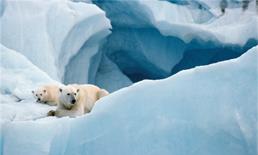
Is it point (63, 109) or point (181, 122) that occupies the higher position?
point (181, 122)

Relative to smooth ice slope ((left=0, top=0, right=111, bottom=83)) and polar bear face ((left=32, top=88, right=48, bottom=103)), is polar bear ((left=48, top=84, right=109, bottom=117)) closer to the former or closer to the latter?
polar bear face ((left=32, top=88, right=48, bottom=103))

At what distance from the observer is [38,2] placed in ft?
23.5

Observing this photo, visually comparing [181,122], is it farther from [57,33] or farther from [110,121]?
[57,33]

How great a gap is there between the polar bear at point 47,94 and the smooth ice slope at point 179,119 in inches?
60.3

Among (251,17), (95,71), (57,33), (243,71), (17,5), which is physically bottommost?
(95,71)

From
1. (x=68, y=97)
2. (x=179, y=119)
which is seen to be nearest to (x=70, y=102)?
(x=68, y=97)

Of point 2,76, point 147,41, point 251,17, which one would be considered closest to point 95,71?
point 147,41

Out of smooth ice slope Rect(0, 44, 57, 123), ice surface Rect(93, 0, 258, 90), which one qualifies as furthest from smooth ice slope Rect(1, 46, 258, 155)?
ice surface Rect(93, 0, 258, 90)

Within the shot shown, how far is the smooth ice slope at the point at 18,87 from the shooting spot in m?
3.70

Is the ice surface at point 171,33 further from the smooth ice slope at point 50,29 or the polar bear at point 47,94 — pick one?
the polar bear at point 47,94

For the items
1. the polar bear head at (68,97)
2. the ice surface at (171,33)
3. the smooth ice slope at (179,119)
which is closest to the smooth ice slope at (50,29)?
the ice surface at (171,33)

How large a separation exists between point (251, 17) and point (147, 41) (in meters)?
2.23

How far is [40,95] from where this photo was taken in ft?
14.3

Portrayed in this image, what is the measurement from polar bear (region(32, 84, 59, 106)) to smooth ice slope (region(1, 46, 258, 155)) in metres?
1.53
